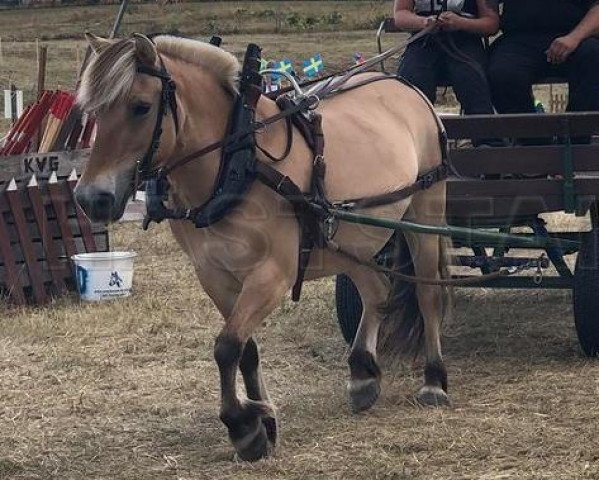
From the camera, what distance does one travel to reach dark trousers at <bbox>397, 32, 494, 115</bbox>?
6.49m

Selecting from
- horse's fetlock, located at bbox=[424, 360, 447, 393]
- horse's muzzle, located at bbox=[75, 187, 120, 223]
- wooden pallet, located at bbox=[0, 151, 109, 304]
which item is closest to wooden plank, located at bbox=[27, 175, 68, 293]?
wooden pallet, located at bbox=[0, 151, 109, 304]

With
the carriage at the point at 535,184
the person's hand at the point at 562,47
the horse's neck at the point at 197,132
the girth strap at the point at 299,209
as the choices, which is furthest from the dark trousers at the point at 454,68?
the horse's neck at the point at 197,132

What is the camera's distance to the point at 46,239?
8359mm

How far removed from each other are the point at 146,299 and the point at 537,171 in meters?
3.07

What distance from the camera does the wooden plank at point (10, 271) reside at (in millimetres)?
8109

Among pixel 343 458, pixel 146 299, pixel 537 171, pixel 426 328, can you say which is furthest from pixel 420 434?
pixel 146 299

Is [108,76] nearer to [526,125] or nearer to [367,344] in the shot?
[367,344]

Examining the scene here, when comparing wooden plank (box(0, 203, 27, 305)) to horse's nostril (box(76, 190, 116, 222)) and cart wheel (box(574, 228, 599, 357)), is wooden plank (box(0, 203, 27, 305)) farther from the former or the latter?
horse's nostril (box(76, 190, 116, 222))

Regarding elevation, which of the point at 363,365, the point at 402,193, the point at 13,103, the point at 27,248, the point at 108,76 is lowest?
the point at 13,103

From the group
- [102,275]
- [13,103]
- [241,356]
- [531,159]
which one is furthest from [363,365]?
[13,103]

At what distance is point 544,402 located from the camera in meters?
5.63

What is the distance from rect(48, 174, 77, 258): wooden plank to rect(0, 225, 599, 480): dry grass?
529mm

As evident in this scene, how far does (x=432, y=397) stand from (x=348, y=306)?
3.70ft

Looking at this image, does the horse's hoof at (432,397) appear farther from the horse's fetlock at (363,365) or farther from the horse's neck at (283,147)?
the horse's neck at (283,147)
